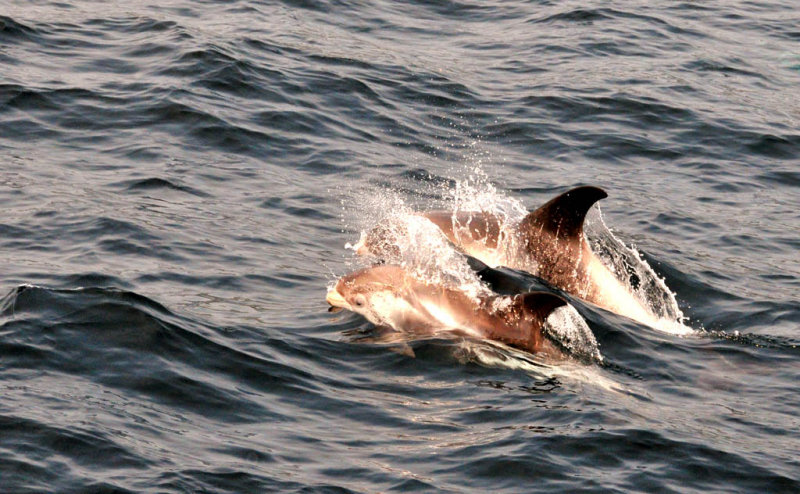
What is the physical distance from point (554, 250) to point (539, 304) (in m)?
1.73

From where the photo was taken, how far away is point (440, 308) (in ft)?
37.0

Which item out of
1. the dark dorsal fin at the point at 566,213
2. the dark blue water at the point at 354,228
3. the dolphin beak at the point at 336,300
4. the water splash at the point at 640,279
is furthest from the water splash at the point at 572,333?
the dolphin beak at the point at 336,300

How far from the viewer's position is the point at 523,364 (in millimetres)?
10547

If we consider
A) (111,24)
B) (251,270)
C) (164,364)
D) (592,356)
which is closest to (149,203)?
(251,270)

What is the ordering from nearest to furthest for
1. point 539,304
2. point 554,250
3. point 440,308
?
1. point 539,304
2. point 440,308
3. point 554,250

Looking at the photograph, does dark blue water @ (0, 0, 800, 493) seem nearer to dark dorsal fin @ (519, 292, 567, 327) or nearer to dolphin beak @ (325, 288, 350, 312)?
dolphin beak @ (325, 288, 350, 312)

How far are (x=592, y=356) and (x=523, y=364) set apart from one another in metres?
0.83

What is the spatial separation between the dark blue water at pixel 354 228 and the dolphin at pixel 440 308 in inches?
11.7

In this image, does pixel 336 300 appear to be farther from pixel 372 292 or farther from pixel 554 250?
pixel 554 250

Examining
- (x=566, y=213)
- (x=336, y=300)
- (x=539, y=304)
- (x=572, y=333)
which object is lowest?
(x=336, y=300)

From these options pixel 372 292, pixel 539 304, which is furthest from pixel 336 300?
pixel 539 304

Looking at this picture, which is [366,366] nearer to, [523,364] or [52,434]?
[523,364]

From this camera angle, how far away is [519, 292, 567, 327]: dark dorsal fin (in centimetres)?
1064

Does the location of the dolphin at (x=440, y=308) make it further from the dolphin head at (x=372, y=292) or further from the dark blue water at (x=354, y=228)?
the dark blue water at (x=354, y=228)
